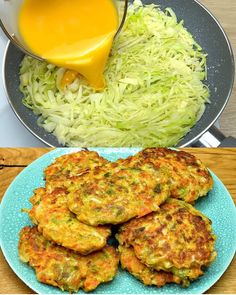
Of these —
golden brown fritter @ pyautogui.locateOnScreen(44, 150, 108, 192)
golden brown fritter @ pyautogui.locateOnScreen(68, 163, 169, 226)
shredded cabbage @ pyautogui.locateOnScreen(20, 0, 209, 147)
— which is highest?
golden brown fritter @ pyautogui.locateOnScreen(68, 163, 169, 226)

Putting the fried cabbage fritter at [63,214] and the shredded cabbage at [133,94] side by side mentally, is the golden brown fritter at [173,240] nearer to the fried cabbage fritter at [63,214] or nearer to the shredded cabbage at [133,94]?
the fried cabbage fritter at [63,214]

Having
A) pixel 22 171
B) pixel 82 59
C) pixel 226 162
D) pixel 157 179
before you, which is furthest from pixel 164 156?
pixel 82 59

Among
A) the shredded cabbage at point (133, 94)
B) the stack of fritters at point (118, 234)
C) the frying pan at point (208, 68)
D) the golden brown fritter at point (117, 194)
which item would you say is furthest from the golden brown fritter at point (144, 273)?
the shredded cabbage at point (133, 94)

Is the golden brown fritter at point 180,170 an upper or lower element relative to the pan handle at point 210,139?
upper

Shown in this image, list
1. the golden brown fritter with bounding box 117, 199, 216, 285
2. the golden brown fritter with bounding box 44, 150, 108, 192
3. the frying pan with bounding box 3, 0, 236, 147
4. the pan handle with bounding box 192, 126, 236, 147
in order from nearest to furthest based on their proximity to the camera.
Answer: the golden brown fritter with bounding box 117, 199, 216, 285 → the golden brown fritter with bounding box 44, 150, 108, 192 → the pan handle with bounding box 192, 126, 236, 147 → the frying pan with bounding box 3, 0, 236, 147

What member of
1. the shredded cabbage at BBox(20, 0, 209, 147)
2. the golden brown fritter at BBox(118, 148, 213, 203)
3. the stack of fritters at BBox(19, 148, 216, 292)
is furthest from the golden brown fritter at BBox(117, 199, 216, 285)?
the shredded cabbage at BBox(20, 0, 209, 147)

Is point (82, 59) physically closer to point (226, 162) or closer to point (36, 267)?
point (226, 162)

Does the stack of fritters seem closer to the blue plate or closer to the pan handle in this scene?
the blue plate
